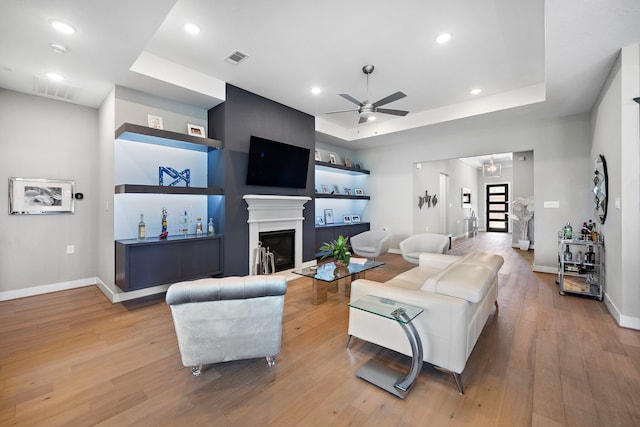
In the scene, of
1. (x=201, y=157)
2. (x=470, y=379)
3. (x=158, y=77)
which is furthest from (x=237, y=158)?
(x=470, y=379)

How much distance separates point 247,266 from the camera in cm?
444

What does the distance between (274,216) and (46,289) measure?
3.42 metres

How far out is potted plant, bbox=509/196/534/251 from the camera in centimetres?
796

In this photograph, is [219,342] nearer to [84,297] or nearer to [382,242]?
[84,297]

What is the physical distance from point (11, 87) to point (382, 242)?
6020 millimetres

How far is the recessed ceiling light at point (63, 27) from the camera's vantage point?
7.92ft

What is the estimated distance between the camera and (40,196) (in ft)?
12.6

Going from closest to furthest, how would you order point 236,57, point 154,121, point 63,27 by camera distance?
point 63,27
point 236,57
point 154,121

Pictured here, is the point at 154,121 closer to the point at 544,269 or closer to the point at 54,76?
the point at 54,76

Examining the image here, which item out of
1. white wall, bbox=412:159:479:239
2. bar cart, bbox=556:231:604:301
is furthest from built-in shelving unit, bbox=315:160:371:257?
bar cart, bbox=556:231:604:301

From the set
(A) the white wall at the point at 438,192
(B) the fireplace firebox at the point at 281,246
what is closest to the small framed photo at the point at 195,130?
(B) the fireplace firebox at the point at 281,246

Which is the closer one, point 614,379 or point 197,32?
point 614,379

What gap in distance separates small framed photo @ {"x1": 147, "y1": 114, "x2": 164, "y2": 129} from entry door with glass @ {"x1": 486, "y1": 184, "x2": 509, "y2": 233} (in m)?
13.5

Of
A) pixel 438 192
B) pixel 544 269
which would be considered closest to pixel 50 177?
Result: pixel 544 269
